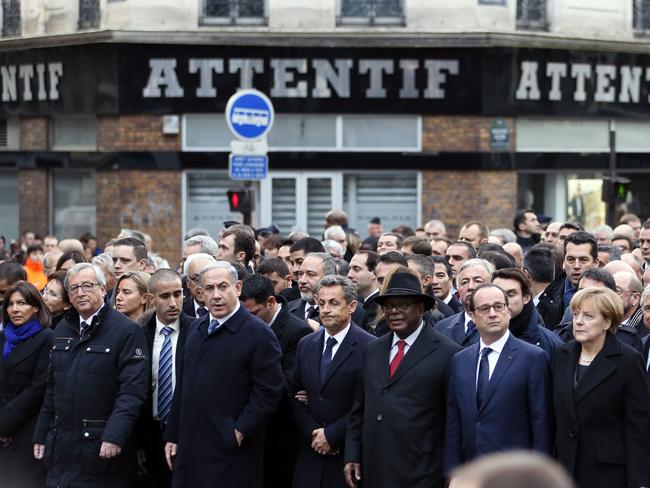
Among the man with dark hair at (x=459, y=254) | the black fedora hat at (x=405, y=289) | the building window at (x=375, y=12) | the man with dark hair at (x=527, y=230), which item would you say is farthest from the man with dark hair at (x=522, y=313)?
the building window at (x=375, y=12)

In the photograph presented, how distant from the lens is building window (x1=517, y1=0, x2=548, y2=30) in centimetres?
2636

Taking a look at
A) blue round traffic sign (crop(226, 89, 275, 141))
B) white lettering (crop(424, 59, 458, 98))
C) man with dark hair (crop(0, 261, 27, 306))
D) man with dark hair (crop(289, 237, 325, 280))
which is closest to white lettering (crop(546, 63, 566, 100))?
white lettering (crop(424, 59, 458, 98))

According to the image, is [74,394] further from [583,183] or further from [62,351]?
[583,183]

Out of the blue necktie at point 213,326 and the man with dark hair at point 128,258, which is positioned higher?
the man with dark hair at point 128,258

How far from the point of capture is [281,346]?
10305 mm

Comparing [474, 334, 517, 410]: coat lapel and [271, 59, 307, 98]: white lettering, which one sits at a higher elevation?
[271, 59, 307, 98]: white lettering

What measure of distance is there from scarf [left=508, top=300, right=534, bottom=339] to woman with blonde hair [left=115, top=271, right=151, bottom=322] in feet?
9.92

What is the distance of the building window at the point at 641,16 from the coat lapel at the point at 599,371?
66.8ft

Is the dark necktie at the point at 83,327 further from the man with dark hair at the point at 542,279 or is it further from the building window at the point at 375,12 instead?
the building window at the point at 375,12

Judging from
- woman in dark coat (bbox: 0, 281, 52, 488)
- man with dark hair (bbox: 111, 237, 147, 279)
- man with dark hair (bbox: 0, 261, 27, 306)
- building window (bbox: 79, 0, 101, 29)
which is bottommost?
woman in dark coat (bbox: 0, 281, 52, 488)

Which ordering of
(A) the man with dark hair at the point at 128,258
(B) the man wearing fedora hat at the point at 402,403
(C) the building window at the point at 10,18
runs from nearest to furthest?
1. (B) the man wearing fedora hat at the point at 402,403
2. (A) the man with dark hair at the point at 128,258
3. (C) the building window at the point at 10,18

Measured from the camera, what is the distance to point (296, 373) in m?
9.75

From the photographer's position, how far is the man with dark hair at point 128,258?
12.8 m

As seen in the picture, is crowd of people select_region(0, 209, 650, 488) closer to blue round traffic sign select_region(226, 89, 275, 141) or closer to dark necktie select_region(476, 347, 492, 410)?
dark necktie select_region(476, 347, 492, 410)
